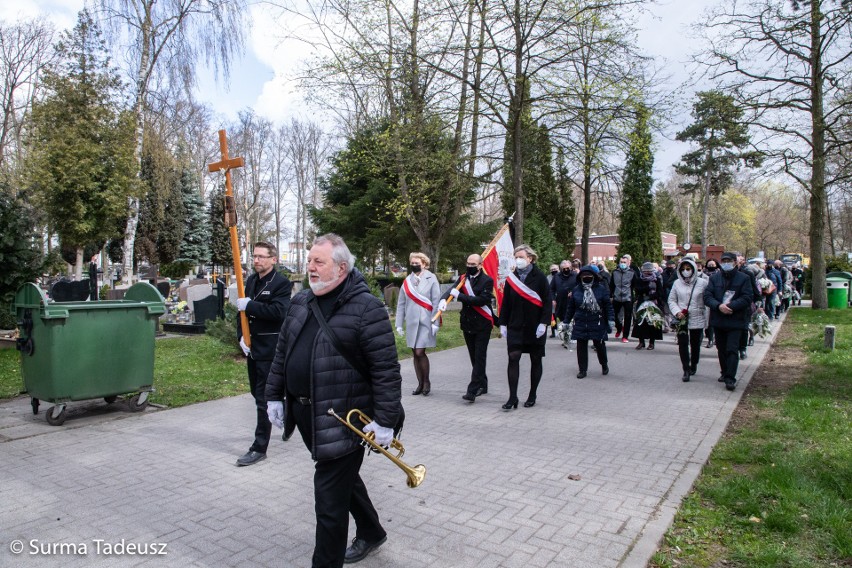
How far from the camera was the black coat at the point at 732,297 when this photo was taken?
8.47m

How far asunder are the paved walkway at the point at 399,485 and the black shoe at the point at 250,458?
0.09 m

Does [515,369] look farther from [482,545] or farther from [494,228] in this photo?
[494,228]

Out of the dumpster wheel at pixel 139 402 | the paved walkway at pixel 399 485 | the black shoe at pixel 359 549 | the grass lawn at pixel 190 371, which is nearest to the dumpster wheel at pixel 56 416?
the paved walkway at pixel 399 485

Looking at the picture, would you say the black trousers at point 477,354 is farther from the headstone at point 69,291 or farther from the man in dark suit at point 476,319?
the headstone at point 69,291

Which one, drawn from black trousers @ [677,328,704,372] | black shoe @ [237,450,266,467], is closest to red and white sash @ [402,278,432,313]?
black shoe @ [237,450,266,467]

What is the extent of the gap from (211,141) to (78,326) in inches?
1841

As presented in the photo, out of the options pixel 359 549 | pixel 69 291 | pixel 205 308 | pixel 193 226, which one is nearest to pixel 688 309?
pixel 359 549

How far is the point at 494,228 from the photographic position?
2658 centimetres

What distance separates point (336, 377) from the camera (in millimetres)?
3139

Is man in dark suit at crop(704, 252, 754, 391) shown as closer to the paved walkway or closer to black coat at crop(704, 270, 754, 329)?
black coat at crop(704, 270, 754, 329)

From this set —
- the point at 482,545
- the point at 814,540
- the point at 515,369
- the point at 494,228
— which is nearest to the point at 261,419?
the point at 482,545

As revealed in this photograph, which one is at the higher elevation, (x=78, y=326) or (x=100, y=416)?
(x=78, y=326)

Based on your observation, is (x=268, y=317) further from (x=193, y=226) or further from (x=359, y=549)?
(x=193, y=226)

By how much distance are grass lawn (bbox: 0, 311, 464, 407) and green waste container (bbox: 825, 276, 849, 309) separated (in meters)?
16.3
